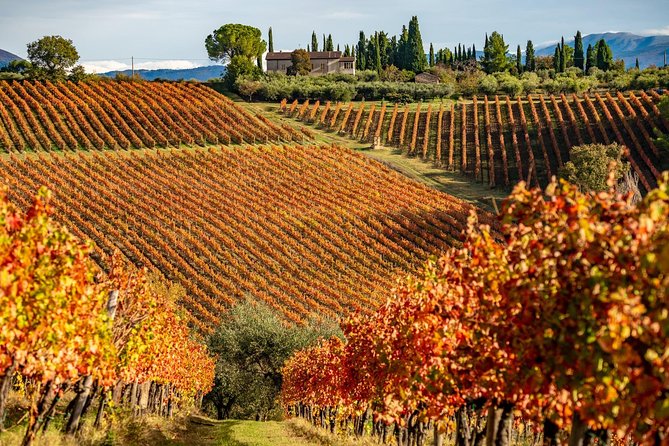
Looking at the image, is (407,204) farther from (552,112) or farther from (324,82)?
(324,82)

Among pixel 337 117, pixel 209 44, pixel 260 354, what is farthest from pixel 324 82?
pixel 260 354

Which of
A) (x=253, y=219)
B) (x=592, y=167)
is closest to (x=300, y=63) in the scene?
(x=592, y=167)

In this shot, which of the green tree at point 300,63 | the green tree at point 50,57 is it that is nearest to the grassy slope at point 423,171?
the green tree at point 50,57

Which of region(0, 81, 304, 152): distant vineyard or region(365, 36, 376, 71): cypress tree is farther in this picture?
region(365, 36, 376, 71): cypress tree

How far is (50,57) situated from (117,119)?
76.8 feet

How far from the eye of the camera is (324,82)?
12125 centimetres

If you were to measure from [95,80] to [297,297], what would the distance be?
64.0 metres

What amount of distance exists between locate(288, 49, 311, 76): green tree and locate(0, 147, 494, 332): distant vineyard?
71.6 metres

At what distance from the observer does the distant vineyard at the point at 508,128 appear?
8175cm

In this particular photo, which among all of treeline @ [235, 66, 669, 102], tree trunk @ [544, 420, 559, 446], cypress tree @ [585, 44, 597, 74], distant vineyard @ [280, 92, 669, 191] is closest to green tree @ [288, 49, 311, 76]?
treeline @ [235, 66, 669, 102]

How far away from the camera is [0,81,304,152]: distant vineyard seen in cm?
8000

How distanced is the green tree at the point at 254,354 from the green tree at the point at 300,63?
4157 inches

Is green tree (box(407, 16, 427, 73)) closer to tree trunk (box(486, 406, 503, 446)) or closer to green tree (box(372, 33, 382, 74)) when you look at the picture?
green tree (box(372, 33, 382, 74))

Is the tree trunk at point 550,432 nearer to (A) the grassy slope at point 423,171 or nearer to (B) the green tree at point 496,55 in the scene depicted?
(A) the grassy slope at point 423,171
